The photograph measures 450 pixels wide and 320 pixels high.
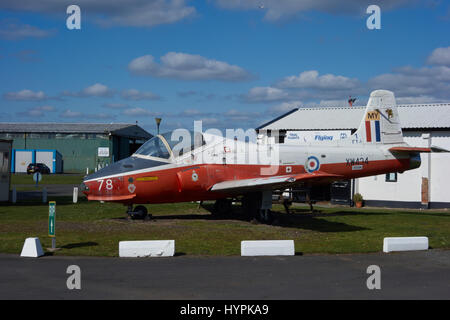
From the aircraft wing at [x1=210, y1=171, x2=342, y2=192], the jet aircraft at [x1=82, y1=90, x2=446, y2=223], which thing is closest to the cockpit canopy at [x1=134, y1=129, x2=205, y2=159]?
the jet aircraft at [x1=82, y1=90, x2=446, y2=223]

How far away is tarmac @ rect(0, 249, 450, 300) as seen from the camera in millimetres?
8125

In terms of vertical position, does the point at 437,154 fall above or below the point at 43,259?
above

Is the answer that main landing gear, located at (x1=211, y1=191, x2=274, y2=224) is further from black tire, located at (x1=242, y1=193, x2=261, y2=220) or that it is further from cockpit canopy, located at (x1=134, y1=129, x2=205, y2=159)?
cockpit canopy, located at (x1=134, y1=129, x2=205, y2=159)

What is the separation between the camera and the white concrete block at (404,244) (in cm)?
1301

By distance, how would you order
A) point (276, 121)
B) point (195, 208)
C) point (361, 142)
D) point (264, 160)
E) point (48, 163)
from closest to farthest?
point (264, 160)
point (361, 142)
point (195, 208)
point (276, 121)
point (48, 163)

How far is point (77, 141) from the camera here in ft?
269

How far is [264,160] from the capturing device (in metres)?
18.6

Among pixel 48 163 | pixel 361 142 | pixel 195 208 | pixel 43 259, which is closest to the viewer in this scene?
pixel 43 259

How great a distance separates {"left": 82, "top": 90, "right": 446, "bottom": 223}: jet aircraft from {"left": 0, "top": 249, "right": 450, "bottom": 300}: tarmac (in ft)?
14.9

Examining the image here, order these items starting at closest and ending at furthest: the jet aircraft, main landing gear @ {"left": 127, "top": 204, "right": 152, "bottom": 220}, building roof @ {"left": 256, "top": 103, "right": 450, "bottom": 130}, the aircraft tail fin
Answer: the jet aircraft, main landing gear @ {"left": 127, "top": 204, "right": 152, "bottom": 220}, the aircraft tail fin, building roof @ {"left": 256, "top": 103, "right": 450, "bottom": 130}

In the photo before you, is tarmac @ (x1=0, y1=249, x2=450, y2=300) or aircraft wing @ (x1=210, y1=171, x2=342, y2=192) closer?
tarmac @ (x1=0, y1=249, x2=450, y2=300)
